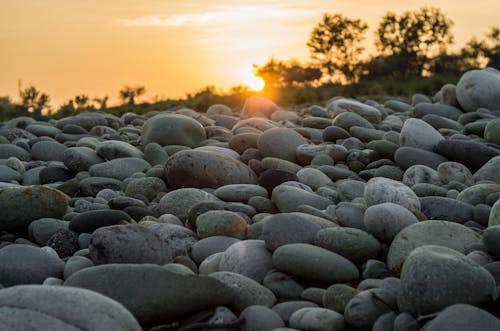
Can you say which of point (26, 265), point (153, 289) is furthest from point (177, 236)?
point (153, 289)

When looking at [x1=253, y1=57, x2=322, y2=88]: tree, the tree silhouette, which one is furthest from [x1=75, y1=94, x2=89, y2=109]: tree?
[x1=253, y1=57, x2=322, y2=88]: tree

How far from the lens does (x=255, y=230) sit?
175 inches

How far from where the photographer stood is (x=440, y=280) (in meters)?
3.17

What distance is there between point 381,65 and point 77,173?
22.5 meters

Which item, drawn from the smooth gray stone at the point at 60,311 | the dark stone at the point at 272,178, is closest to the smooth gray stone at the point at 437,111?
the dark stone at the point at 272,178

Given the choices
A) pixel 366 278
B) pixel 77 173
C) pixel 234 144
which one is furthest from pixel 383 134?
pixel 366 278

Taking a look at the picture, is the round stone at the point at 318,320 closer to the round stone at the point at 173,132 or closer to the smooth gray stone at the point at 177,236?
the smooth gray stone at the point at 177,236

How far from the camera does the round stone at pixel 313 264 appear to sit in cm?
372

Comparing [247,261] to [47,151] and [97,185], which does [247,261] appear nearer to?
[97,185]

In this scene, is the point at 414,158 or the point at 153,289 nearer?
the point at 153,289

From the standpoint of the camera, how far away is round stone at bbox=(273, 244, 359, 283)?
12.2ft

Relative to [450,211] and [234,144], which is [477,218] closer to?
[450,211]

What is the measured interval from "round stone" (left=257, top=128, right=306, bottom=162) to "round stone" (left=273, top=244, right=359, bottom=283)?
2.97m

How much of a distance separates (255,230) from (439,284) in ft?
4.99
